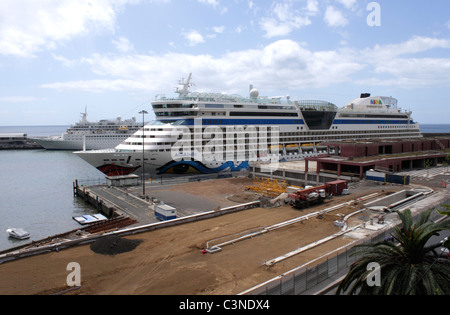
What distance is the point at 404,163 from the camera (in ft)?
134

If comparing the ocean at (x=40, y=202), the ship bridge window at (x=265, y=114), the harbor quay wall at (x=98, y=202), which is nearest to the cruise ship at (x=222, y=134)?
the ship bridge window at (x=265, y=114)

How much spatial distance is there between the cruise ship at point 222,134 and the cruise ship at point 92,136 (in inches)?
2157

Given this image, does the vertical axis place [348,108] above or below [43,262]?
above

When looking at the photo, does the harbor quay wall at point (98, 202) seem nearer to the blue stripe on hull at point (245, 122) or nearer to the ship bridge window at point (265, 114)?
the blue stripe on hull at point (245, 122)

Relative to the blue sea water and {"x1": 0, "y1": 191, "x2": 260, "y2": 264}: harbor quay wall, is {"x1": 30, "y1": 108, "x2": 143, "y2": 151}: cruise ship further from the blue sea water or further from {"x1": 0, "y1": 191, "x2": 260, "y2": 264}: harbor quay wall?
{"x1": 0, "y1": 191, "x2": 260, "y2": 264}: harbor quay wall

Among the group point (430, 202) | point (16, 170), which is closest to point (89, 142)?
point (16, 170)

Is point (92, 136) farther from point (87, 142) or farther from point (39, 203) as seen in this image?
point (39, 203)

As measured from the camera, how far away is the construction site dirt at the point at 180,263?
11352 mm

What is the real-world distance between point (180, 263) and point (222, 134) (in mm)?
30597

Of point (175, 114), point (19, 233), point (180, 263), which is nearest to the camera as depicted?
point (180, 263)

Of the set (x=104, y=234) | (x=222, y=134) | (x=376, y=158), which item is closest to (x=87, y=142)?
(x=222, y=134)

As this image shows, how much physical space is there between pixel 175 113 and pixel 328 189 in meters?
22.6

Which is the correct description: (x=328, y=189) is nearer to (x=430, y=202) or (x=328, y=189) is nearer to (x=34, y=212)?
(x=430, y=202)

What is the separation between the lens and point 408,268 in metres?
7.60
